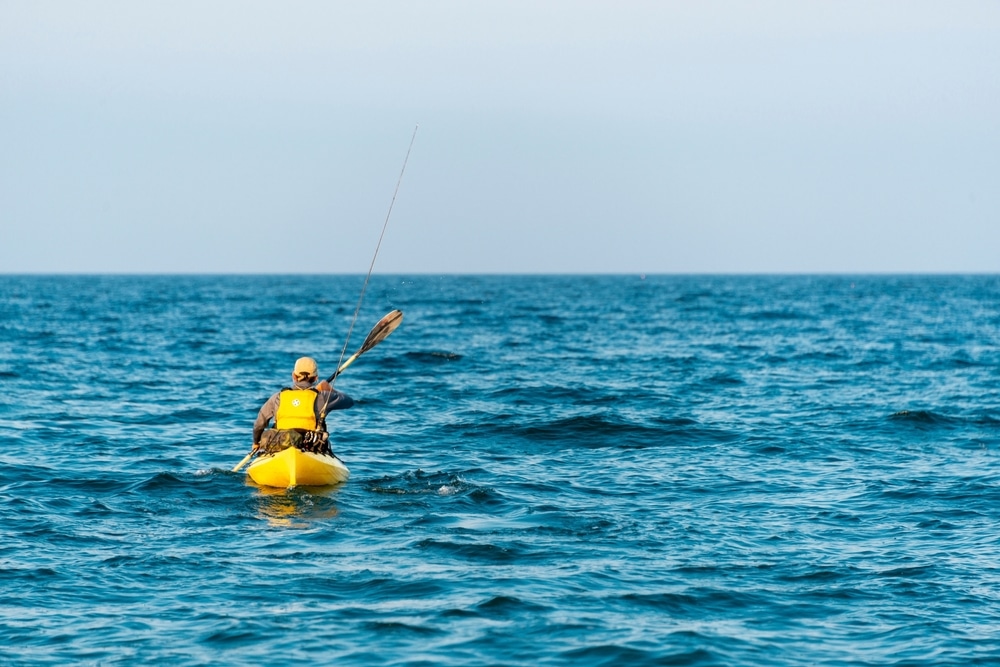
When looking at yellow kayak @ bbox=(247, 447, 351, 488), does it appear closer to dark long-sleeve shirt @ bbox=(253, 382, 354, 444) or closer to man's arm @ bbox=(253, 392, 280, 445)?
man's arm @ bbox=(253, 392, 280, 445)

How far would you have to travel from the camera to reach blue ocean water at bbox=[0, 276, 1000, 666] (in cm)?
918

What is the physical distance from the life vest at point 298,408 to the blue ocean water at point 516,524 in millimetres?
939

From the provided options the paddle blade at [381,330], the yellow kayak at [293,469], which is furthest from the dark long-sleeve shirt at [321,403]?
the paddle blade at [381,330]

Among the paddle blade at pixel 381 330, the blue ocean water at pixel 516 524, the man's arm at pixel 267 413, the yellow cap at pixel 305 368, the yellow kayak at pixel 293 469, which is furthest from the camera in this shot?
the paddle blade at pixel 381 330

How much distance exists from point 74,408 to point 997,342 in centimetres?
3508

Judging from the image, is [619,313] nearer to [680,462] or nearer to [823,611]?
[680,462]

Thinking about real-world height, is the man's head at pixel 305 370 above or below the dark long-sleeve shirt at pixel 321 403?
above

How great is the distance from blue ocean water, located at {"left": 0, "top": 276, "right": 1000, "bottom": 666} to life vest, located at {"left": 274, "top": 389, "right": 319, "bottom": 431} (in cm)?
94

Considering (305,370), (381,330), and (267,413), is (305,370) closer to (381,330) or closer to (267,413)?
(267,413)

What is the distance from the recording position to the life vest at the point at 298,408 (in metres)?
14.8

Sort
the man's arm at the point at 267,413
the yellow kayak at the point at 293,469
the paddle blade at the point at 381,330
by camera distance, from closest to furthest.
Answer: the yellow kayak at the point at 293,469 < the man's arm at the point at 267,413 < the paddle blade at the point at 381,330

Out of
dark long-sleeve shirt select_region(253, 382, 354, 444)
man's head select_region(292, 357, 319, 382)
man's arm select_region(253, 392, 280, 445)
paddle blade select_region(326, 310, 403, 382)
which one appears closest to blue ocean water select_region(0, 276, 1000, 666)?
man's arm select_region(253, 392, 280, 445)

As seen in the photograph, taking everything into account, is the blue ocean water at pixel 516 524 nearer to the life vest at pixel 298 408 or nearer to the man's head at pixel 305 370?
the life vest at pixel 298 408

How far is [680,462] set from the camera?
1780cm
